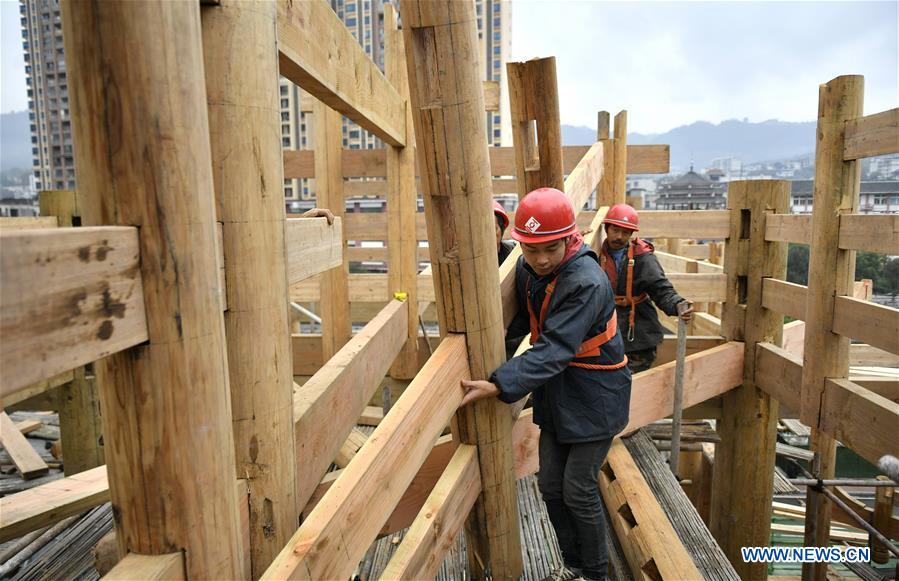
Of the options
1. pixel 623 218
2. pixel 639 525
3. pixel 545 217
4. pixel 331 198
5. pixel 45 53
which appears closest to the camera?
pixel 545 217

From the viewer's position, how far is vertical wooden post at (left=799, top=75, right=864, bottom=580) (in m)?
A: 3.98

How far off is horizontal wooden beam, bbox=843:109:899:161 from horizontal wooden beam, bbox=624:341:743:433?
2032 millimetres

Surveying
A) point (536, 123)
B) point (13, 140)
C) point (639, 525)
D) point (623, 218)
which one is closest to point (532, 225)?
point (536, 123)

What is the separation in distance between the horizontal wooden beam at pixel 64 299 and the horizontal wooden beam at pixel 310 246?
30.2 inches

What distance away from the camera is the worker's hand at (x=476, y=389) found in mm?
2711

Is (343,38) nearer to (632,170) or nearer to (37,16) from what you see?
(37,16)

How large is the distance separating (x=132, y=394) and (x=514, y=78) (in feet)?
9.12

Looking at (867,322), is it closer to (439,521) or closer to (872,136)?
(872,136)

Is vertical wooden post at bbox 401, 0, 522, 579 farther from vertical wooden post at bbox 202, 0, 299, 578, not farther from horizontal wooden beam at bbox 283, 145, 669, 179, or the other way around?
horizontal wooden beam at bbox 283, 145, 669, 179

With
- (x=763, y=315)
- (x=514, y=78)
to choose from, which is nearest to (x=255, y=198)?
(x=514, y=78)

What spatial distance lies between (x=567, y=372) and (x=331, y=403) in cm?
123

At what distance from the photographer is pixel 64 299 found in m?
1.02

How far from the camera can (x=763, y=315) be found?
18.2 feet

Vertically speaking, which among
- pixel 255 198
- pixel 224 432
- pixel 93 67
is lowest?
pixel 224 432
